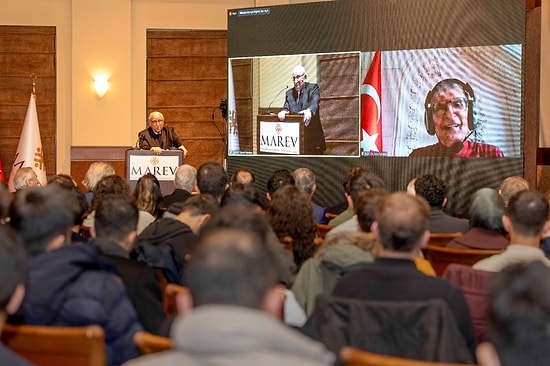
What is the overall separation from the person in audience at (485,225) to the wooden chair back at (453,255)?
153 millimetres

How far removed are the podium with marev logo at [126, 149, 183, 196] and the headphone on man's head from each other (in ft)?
8.90

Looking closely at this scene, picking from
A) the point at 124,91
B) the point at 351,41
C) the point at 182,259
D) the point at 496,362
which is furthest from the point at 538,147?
the point at 496,362

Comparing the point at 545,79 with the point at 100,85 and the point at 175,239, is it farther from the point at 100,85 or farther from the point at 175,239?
the point at 175,239

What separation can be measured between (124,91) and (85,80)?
549mm

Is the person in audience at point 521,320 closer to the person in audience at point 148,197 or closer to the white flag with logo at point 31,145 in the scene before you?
the person in audience at point 148,197

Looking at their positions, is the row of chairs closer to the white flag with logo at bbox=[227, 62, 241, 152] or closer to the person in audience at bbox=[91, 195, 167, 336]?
the person in audience at bbox=[91, 195, 167, 336]

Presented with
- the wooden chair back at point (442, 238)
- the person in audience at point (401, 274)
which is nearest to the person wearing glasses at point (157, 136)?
the wooden chair back at point (442, 238)

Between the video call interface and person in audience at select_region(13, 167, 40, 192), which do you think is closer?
person in audience at select_region(13, 167, 40, 192)

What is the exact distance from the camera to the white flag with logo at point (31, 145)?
12242 millimetres

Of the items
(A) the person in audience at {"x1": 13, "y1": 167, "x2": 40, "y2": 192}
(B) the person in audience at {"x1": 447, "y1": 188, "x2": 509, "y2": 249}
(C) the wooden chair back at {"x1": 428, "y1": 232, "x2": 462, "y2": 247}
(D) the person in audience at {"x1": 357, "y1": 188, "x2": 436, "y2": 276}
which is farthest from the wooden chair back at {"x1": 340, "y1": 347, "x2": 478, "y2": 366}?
(A) the person in audience at {"x1": 13, "y1": 167, "x2": 40, "y2": 192}

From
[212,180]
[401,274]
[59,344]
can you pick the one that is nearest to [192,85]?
[212,180]

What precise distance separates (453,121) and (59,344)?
7.73 meters

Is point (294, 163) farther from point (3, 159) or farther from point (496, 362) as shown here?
point (496, 362)

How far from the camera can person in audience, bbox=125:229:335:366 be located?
1584 millimetres
